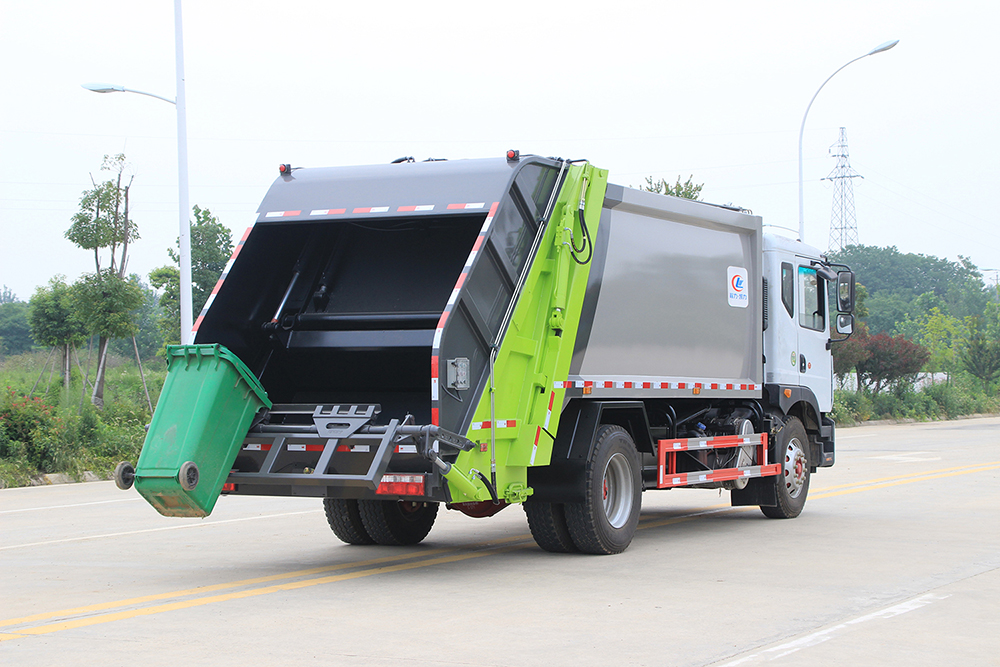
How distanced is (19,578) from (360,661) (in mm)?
4092

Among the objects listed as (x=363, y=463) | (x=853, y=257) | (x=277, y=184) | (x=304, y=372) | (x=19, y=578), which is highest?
(x=853, y=257)

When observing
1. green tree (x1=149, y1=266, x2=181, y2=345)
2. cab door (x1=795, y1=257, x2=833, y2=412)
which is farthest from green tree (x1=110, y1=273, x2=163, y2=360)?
cab door (x1=795, y1=257, x2=833, y2=412)

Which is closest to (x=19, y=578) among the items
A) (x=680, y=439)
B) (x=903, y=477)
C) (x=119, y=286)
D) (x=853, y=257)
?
(x=680, y=439)

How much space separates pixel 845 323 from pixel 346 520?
248 inches

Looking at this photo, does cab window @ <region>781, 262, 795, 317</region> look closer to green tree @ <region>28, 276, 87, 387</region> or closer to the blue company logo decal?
the blue company logo decal

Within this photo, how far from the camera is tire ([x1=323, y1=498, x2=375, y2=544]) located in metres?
10.4

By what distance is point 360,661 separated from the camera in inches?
231

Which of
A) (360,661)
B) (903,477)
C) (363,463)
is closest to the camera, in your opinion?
(360,661)

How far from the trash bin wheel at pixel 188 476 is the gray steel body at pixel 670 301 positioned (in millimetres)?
2994

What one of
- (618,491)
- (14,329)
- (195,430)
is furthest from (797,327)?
(14,329)

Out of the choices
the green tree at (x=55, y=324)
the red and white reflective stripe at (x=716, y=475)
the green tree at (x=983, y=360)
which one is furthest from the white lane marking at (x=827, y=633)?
the green tree at (x=983, y=360)

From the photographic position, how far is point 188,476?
8008mm

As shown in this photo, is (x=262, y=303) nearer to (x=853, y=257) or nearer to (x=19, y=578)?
(x=19, y=578)

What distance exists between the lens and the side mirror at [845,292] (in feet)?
43.4
